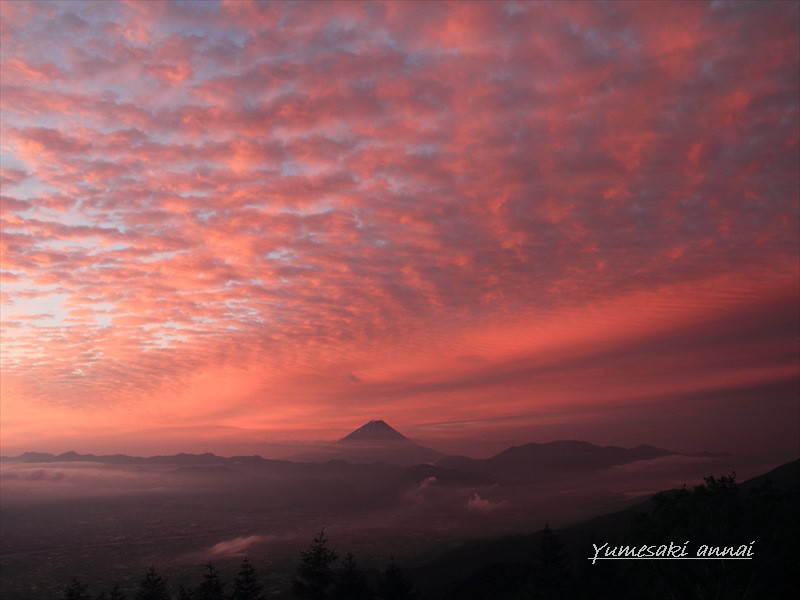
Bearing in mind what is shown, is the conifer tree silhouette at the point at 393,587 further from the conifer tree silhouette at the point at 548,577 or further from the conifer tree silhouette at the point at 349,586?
the conifer tree silhouette at the point at 548,577

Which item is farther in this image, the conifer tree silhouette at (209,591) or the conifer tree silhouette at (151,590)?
the conifer tree silhouette at (151,590)

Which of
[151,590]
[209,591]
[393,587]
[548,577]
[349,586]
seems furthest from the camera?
[151,590]

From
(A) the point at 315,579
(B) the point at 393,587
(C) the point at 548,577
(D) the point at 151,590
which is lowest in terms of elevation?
(D) the point at 151,590

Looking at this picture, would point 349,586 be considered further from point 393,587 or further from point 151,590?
point 151,590

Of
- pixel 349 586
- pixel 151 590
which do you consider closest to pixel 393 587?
pixel 349 586

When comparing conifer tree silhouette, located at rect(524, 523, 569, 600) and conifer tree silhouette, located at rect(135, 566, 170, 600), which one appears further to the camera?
conifer tree silhouette, located at rect(135, 566, 170, 600)

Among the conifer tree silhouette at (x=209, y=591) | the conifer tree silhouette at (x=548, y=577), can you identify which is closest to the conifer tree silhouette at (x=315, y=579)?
the conifer tree silhouette at (x=209, y=591)

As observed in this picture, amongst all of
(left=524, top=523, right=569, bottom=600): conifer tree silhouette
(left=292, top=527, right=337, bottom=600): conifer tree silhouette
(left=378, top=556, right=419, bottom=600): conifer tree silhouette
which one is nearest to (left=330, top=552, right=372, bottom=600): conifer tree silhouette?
(left=292, top=527, right=337, bottom=600): conifer tree silhouette

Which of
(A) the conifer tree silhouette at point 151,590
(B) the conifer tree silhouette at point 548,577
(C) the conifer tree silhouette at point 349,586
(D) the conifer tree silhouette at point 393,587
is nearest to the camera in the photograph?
(B) the conifer tree silhouette at point 548,577

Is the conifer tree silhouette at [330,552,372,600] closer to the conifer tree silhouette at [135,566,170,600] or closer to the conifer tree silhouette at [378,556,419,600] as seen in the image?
the conifer tree silhouette at [378,556,419,600]

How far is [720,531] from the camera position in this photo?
4775 cm

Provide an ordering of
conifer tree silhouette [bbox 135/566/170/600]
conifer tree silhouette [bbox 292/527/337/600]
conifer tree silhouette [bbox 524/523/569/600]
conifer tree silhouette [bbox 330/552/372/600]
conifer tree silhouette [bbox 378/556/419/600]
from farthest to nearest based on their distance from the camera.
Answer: conifer tree silhouette [bbox 135/566/170/600], conifer tree silhouette [bbox 330/552/372/600], conifer tree silhouette [bbox 292/527/337/600], conifer tree silhouette [bbox 378/556/419/600], conifer tree silhouette [bbox 524/523/569/600]

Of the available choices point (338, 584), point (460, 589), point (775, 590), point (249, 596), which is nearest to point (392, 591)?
point (338, 584)

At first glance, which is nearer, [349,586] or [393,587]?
[393,587]
